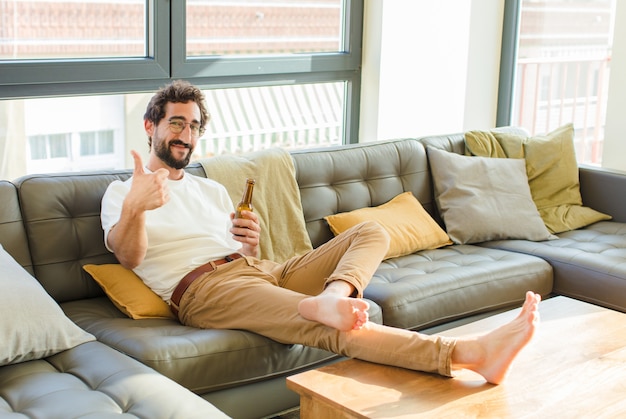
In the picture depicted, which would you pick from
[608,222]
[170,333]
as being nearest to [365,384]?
[170,333]

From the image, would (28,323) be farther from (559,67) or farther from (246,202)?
(559,67)

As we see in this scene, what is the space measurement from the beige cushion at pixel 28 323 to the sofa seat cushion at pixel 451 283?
3.73 ft

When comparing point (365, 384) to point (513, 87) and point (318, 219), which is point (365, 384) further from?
point (513, 87)

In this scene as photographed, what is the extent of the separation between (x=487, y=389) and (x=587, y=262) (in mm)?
1390

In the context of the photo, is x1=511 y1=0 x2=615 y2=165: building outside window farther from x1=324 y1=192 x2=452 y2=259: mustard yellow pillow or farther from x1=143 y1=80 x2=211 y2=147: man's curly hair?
x1=143 y1=80 x2=211 y2=147: man's curly hair

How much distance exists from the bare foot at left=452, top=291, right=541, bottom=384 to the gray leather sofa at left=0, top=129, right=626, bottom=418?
0.58 meters

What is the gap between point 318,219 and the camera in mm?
3605

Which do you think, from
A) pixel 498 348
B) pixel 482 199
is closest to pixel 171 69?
pixel 482 199

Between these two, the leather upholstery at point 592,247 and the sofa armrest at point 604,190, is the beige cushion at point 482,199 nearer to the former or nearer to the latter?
the leather upholstery at point 592,247

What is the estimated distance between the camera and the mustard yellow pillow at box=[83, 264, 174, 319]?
110 inches

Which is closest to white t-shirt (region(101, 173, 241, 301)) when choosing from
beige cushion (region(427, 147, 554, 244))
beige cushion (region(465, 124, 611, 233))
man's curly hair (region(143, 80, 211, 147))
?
man's curly hair (region(143, 80, 211, 147))

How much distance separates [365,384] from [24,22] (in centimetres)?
217

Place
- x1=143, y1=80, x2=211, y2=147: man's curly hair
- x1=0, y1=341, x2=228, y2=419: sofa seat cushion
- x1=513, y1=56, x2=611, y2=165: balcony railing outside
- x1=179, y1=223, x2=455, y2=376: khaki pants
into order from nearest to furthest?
x1=0, y1=341, x2=228, y2=419: sofa seat cushion < x1=179, y1=223, x2=455, y2=376: khaki pants < x1=143, y1=80, x2=211, y2=147: man's curly hair < x1=513, y1=56, x2=611, y2=165: balcony railing outside

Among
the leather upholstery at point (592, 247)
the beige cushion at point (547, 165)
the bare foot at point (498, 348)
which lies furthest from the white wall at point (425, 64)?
the bare foot at point (498, 348)
